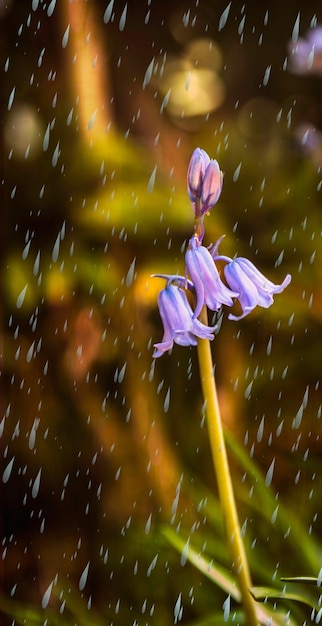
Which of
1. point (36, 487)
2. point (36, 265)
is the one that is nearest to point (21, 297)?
point (36, 265)

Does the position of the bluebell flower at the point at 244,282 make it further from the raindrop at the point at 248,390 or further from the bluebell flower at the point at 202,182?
the raindrop at the point at 248,390

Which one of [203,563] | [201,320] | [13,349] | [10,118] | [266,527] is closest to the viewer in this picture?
[201,320]

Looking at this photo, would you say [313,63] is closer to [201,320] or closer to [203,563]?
[201,320]

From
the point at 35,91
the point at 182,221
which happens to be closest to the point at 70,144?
the point at 35,91

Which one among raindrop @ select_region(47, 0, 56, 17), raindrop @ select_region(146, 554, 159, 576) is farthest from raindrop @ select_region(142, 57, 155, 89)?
raindrop @ select_region(146, 554, 159, 576)

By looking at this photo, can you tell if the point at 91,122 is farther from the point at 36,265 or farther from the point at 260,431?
the point at 260,431

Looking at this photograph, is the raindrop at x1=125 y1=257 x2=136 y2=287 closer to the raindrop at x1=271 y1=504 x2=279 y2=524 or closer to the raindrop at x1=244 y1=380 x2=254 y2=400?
the raindrop at x1=244 y1=380 x2=254 y2=400
